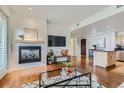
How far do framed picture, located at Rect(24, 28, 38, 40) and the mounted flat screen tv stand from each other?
4.73ft

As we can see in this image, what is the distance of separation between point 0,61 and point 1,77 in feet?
1.96

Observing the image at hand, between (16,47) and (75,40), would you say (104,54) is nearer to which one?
(16,47)

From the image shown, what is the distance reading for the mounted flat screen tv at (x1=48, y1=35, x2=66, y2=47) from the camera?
724 cm

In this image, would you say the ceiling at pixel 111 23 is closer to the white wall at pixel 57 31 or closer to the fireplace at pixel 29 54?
the white wall at pixel 57 31

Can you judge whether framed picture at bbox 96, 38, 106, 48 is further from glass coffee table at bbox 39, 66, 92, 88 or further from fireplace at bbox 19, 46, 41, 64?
glass coffee table at bbox 39, 66, 92, 88

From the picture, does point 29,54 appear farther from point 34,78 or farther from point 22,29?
point 34,78

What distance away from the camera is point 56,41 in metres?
7.46

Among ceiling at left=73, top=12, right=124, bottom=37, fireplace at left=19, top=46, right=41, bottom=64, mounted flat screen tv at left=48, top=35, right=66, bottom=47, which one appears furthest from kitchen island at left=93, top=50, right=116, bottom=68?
fireplace at left=19, top=46, right=41, bottom=64

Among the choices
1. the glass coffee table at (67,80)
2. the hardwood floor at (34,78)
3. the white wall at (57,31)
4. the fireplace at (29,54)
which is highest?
the white wall at (57,31)

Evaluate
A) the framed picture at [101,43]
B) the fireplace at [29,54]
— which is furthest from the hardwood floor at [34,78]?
the framed picture at [101,43]

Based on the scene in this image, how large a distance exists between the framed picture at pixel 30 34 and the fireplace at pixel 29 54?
0.51 metres

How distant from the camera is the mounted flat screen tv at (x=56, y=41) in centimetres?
724

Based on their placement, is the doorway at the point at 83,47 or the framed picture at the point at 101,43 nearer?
the framed picture at the point at 101,43
